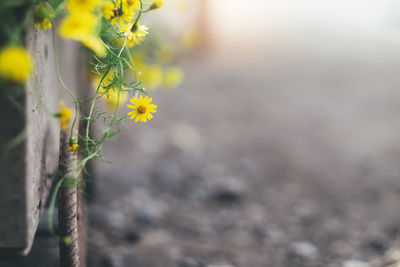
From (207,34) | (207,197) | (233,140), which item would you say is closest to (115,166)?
(207,197)

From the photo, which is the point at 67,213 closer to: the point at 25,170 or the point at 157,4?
the point at 25,170

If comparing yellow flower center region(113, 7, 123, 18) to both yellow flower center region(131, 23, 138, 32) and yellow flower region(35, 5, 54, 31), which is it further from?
yellow flower region(35, 5, 54, 31)

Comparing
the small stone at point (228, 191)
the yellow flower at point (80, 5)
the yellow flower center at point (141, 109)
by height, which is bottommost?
the yellow flower at point (80, 5)

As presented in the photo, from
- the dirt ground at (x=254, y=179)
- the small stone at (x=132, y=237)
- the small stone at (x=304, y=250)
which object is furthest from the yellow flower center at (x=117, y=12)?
the small stone at (x=304, y=250)

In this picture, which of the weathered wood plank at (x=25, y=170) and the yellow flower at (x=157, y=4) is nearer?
the weathered wood plank at (x=25, y=170)

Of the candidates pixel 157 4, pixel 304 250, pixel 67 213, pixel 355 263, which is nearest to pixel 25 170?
pixel 67 213

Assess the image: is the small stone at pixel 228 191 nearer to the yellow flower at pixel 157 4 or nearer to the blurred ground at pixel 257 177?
the blurred ground at pixel 257 177

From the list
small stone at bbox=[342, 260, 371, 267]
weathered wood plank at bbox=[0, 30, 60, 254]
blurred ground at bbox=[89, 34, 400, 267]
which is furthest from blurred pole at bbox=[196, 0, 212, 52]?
weathered wood plank at bbox=[0, 30, 60, 254]
